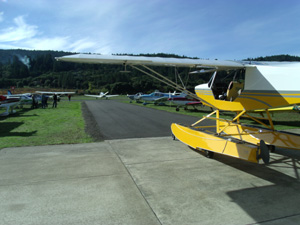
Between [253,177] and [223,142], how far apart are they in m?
1.15

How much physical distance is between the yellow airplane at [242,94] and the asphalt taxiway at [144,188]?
42cm

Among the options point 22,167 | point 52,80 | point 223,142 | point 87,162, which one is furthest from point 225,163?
point 52,80

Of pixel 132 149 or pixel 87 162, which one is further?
pixel 132 149

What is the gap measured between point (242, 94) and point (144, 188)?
358 centimetres

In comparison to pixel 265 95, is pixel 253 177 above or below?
below

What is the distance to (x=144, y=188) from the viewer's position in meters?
3.80

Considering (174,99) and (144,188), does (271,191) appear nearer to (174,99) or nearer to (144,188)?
(144,188)

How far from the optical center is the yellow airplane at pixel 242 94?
480cm

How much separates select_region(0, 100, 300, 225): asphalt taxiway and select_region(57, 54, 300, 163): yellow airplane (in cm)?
42

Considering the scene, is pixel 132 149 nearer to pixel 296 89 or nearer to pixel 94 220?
pixel 94 220

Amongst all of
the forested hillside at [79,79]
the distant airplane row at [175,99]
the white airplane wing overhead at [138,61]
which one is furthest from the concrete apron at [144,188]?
the forested hillside at [79,79]

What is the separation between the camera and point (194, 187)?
3.84 m

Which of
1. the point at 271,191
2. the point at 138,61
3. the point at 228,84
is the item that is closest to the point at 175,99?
the point at 228,84

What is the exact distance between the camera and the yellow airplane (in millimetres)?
4797
